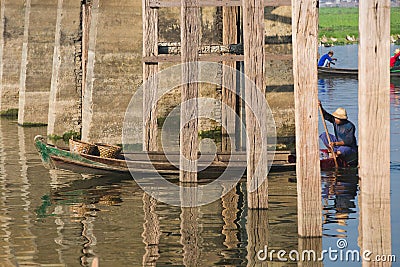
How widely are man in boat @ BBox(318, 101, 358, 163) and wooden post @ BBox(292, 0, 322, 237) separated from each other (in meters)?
6.22

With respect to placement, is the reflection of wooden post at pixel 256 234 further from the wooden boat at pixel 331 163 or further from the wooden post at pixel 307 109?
the wooden boat at pixel 331 163

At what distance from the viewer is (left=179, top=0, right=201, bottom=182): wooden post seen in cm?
1337

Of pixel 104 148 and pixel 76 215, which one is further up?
pixel 104 148

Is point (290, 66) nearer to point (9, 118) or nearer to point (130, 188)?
point (130, 188)

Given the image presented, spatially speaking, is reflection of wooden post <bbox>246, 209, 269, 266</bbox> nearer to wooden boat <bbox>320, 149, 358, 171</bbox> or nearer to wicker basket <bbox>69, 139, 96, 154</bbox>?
wicker basket <bbox>69, 139, 96, 154</bbox>

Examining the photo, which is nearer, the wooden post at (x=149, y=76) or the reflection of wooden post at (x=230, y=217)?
the reflection of wooden post at (x=230, y=217)

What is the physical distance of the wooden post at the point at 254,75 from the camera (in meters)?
11.6

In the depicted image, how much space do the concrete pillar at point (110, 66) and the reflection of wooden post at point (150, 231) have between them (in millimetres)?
4042

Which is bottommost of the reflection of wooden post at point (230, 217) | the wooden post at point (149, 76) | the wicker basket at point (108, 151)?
the reflection of wooden post at point (230, 217)

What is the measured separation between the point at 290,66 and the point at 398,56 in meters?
20.9

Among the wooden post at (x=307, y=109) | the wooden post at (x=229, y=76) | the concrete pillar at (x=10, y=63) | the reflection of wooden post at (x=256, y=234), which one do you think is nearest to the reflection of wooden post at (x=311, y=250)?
the wooden post at (x=307, y=109)

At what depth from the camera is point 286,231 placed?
1155 centimetres

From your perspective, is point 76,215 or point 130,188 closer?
point 76,215

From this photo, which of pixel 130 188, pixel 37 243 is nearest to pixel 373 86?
pixel 37 243
